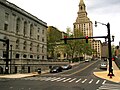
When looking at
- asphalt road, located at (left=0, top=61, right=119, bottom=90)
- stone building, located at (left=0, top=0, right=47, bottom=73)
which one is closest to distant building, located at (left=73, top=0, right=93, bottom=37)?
stone building, located at (left=0, top=0, right=47, bottom=73)

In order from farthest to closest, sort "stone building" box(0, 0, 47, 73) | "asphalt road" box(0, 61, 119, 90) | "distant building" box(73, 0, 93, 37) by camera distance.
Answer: "distant building" box(73, 0, 93, 37)
"stone building" box(0, 0, 47, 73)
"asphalt road" box(0, 61, 119, 90)

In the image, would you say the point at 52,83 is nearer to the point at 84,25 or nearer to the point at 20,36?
the point at 20,36

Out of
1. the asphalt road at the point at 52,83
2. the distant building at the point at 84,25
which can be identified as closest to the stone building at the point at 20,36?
the asphalt road at the point at 52,83

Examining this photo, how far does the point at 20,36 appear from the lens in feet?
199

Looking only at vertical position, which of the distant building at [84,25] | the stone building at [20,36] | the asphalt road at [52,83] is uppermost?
the distant building at [84,25]

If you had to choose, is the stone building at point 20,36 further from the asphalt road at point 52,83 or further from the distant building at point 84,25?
the distant building at point 84,25

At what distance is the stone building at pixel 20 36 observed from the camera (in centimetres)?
5266

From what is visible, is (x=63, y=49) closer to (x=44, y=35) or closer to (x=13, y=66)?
(x=44, y=35)

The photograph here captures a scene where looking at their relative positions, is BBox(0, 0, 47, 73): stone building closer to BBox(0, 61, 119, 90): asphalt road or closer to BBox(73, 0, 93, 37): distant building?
BBox(0, 61, 119, 90): asphalt road

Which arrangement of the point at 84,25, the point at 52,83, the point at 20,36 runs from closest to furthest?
the point at 52,83
the point at 20,36
the point at 84,25

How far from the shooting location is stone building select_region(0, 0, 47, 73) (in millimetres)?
52656

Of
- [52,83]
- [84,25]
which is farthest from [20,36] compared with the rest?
[84,25]

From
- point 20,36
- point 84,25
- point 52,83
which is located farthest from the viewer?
point 84,25

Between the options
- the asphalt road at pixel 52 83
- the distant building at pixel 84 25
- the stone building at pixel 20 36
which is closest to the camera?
the asphalt road at pixel 52 83
